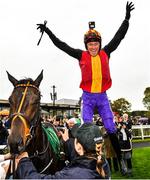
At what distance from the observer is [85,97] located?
6.49 metres

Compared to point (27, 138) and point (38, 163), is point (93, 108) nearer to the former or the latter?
point (38, 163)

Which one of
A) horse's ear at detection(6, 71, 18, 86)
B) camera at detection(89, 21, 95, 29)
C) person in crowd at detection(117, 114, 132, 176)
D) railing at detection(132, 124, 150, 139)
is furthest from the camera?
railing at detection(132, 124, 150, 139)

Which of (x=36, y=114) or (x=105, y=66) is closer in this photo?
(x=36, y=114)

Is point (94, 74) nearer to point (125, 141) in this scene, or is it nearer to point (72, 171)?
point (72, 171)

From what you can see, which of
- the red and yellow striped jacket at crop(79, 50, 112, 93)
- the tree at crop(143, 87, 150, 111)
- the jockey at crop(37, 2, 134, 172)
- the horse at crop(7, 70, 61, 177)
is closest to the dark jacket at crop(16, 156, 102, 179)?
the horse at crop(7, 70, 61, 177)

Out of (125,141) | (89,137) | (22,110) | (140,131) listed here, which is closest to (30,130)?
(22,110)

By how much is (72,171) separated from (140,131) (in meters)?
26.7

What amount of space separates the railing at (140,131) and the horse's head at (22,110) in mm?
23081

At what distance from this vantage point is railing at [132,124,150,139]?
28188 millimetres

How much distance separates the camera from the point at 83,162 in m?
3.04

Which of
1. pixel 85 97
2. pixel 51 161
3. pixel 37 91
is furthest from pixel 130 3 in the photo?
pixel 51 161

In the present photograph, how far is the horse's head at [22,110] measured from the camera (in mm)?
4316

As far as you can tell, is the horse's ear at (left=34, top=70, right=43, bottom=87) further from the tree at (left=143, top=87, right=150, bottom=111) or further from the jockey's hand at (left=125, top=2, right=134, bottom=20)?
the tree at (left=143, top=87, right=150, bottom=111)

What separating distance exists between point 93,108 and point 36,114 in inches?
64.7
